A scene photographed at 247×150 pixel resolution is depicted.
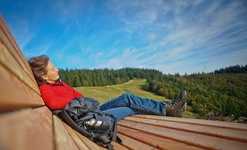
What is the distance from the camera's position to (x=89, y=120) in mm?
1968

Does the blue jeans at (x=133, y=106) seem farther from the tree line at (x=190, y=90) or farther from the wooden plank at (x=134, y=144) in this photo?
the tree line at (x=190, y=90)

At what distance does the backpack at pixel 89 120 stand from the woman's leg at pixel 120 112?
0.93 meters

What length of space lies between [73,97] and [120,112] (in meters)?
1.16

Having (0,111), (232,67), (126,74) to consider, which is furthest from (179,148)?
(232,67)

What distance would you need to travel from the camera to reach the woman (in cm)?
195

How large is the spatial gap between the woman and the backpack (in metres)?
0.14

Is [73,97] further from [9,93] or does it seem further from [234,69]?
[234,69]

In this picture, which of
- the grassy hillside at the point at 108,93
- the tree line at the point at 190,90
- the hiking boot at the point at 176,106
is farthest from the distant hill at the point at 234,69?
the hiking boot at the point at 176,106

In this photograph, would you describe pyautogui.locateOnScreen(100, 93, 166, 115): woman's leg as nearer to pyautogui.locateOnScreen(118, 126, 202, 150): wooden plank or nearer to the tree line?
pyautogui.locateOnScreen(118, 126, 202, 150): wooden plank

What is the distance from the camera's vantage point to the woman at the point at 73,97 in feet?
6.39

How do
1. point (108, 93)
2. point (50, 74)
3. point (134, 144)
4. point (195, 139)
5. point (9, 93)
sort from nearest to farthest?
point (9, 93), point (195, 139), point (134, 144), point (50, 74), point (108, 93)

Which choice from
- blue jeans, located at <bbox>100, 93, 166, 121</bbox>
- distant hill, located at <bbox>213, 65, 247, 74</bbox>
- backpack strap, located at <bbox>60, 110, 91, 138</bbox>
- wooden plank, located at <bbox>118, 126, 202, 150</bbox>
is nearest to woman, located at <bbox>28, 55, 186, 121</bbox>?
blue jeans, located at <bbox>100, 93, 166, 121</bbox>

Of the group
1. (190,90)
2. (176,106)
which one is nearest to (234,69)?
(190,90)

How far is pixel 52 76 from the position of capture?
223cm
